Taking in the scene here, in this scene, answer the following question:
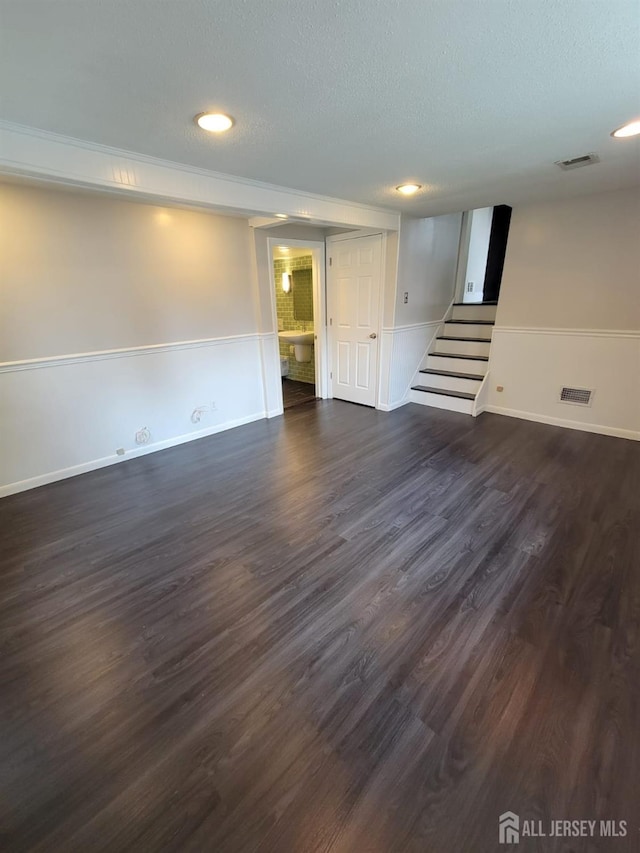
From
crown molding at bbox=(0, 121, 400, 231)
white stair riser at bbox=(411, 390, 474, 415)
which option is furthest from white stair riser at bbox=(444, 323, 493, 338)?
crown molding at bbox=(0, 121, 400, 231)

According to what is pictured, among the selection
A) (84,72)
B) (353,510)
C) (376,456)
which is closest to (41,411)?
(84,72)

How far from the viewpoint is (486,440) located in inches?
154

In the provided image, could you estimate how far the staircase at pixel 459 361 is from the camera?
15.9 feet

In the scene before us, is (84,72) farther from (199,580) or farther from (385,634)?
(385,634)

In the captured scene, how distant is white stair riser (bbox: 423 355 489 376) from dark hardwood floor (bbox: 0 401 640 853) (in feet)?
7.30

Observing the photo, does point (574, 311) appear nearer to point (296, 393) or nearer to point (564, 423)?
point (564, 423)

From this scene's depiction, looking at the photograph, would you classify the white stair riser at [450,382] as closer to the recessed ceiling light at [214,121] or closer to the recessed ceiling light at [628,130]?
the recessed ceiling light at [628,130]

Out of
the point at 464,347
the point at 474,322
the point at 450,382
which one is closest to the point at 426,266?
the point at 474,322

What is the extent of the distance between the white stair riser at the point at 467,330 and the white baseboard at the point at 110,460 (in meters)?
3.22

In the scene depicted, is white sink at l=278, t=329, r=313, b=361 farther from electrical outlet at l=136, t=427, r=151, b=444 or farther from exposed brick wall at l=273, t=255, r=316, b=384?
electrical outlet at l=136, t=427, r=151, b=444

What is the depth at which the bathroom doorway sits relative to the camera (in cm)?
525

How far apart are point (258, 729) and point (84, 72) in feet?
8.72

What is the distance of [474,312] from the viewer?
17.9ft

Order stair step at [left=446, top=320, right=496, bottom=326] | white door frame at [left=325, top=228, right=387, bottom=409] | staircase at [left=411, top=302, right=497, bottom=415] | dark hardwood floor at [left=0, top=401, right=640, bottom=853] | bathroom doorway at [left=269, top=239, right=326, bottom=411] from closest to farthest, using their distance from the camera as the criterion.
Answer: dark hardwood floor at [left=0, top=401, right=640, bottom=853]
white door frame at [left=325, top=228, right=387, bottom=409]
staircase at [left=411, top=302, right=497, bottom=415]
stair step at [left=446, top=320, right=496, bottom=326]
bathroom doorway at [left=269, top=239, right=326, bottom=411]
